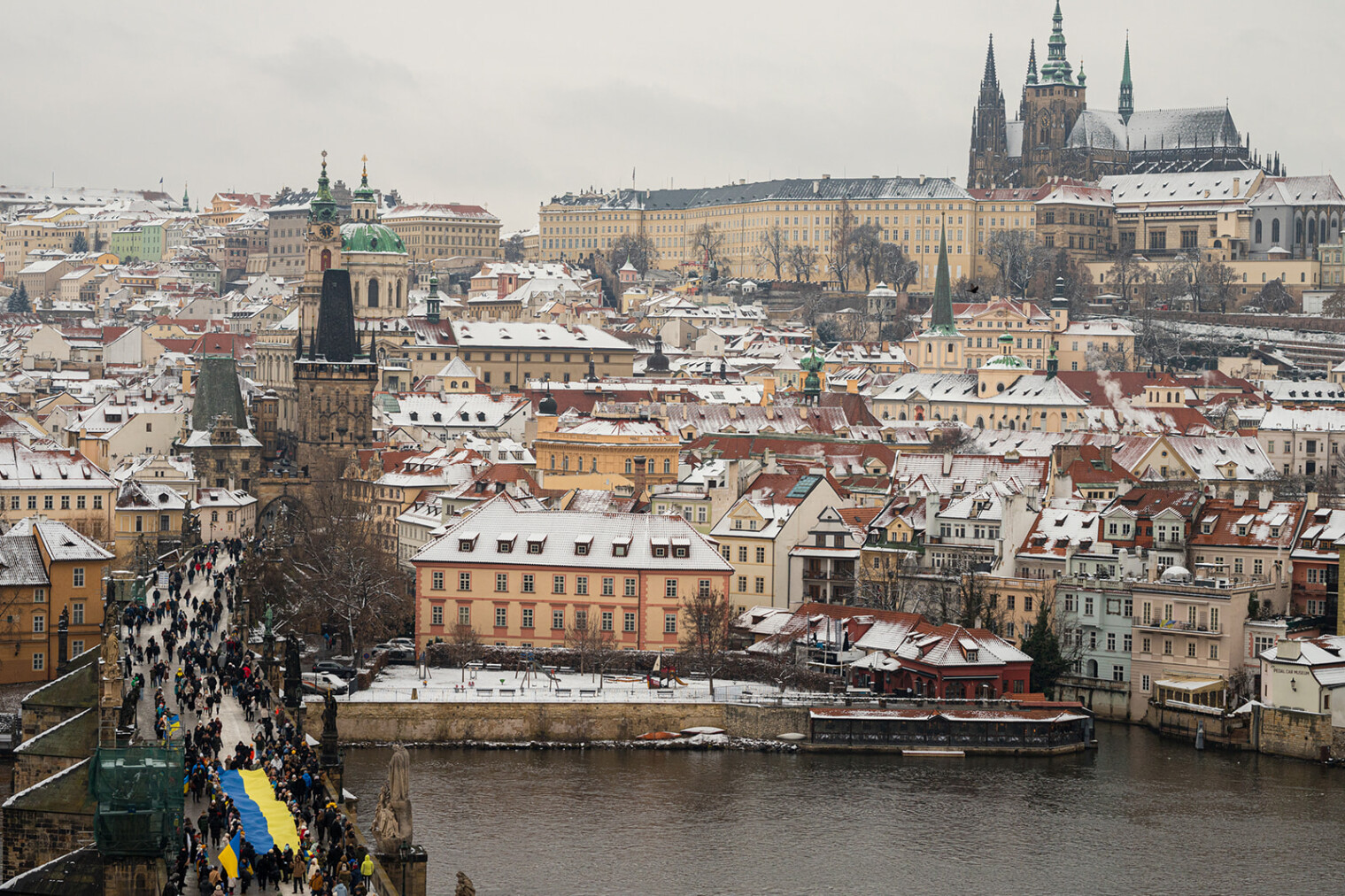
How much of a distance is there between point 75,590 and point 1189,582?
82.1 feet

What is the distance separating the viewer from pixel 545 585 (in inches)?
2162

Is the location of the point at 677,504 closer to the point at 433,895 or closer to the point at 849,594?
the point at 849,594

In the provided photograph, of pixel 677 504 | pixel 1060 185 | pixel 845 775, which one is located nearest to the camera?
pixel 845 775

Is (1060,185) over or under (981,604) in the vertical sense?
over

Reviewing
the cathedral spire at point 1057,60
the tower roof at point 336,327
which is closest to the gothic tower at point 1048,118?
the cathedral spire at point 1057,60

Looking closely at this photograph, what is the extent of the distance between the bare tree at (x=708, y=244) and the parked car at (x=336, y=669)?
12987 centimetres

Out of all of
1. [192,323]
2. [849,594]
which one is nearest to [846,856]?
[849,594]

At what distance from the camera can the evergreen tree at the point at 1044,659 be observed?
52.6m

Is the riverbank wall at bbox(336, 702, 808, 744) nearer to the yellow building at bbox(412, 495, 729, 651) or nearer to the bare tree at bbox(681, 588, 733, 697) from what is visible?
the bare tree at bbox(681, 588, 733, 697)

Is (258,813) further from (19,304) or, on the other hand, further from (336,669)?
(19,304)

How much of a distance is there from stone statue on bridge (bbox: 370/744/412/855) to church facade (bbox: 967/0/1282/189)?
154842 millimetres

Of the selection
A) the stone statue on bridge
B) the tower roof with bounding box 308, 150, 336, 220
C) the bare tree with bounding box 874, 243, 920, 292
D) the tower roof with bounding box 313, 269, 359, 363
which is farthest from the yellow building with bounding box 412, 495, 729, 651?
the bare tree with bounding box 874, 243, 920, 292

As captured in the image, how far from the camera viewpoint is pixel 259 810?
29219 millimetres

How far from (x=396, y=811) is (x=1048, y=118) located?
159 metres
